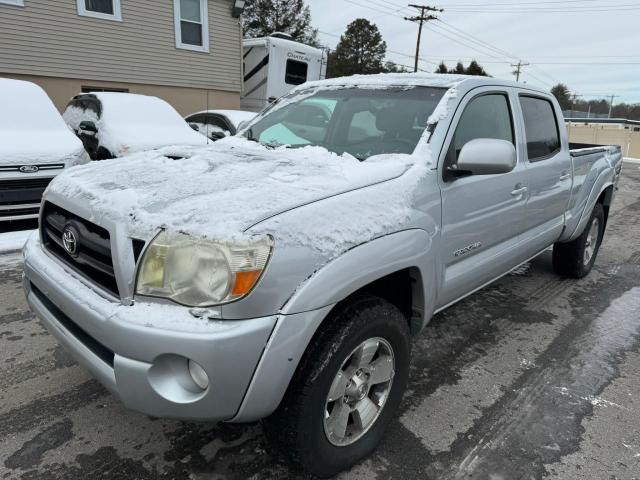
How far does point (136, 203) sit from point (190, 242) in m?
0.37

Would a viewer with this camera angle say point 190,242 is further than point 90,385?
No

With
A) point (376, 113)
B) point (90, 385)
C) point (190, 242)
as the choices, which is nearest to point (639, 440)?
point (376, 113)

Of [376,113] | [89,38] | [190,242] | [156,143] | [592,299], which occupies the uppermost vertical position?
[89,38]

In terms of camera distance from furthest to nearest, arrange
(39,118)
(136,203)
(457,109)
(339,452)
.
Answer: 1. (39,118)
2. (457,109)
3. (339,452)
4. (136,203)

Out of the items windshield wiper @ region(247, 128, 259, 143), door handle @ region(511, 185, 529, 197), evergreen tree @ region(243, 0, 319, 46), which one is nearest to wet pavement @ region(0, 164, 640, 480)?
door handle @ region(511, 185, 529, 197)

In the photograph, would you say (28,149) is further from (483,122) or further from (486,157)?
(486,157)

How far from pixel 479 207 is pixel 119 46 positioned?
12396 mm

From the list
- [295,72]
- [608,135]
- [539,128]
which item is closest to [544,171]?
[539,128]

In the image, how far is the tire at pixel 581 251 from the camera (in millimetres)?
4805

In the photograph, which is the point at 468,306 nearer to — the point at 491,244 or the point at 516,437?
the point at 491,244

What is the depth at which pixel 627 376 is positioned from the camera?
3.17 m

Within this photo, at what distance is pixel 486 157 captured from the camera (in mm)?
2430

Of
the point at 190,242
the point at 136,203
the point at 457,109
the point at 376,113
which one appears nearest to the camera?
the point at 190,242

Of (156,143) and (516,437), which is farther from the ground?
(156,143)
